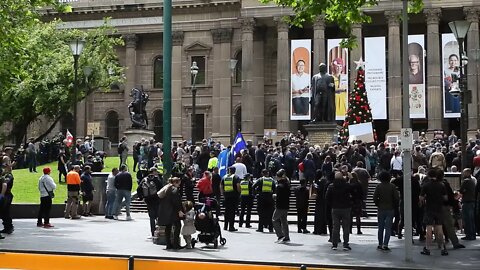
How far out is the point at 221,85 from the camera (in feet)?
189

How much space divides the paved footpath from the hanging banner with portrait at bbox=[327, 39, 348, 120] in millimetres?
28016

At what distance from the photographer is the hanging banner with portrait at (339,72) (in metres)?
49.0

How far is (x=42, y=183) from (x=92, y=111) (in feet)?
143

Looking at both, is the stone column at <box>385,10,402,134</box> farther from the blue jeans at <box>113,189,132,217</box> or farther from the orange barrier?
the orange barrier

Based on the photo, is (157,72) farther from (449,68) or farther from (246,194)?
(246,194)

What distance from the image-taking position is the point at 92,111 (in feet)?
207

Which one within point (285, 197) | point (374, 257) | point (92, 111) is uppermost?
point (92, 111)

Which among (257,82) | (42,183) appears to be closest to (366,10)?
(257,82)

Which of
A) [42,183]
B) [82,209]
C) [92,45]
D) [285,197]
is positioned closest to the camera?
[285,197]

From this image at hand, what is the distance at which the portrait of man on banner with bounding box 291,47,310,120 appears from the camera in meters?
50.0

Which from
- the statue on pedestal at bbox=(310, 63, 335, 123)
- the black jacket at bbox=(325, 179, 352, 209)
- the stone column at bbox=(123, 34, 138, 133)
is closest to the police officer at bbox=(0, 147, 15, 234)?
the black jacket at bbox=(325, 179, 352, 209)

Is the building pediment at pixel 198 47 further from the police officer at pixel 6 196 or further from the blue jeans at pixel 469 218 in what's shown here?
the blue jeans at pixel 469 218

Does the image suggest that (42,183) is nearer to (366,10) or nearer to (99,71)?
(99,71)

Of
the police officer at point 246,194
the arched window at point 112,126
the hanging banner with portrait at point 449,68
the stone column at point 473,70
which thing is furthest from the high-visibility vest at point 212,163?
the arched window at point 112,126
